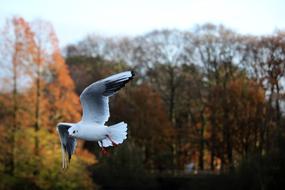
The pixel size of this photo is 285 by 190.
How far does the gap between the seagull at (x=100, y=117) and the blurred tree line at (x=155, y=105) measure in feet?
49.9

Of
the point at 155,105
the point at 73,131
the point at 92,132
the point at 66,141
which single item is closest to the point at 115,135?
the point at 92,132

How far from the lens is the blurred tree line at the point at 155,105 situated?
84.1ft

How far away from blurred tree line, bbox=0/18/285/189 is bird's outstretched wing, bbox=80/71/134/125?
15213 mm

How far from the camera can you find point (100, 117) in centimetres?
1049

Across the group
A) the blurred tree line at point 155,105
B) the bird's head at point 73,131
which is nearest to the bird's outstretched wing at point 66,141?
the bird's head at point 73,131

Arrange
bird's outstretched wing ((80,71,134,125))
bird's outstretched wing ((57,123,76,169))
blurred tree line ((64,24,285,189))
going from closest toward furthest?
bird's outstretched wing ((80,71,134,125)) < bird's outstretched wing ((57,123,76,169)) < blurred tree line ((64,24,285,189))

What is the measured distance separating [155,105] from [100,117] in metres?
26.0

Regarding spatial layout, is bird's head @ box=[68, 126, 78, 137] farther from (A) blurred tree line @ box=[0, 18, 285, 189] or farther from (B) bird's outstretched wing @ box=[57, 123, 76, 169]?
(A) blurred tree line @ box=[0, 18, 285, 189]

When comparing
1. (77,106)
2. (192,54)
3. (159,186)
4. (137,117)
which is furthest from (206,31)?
(77,106)

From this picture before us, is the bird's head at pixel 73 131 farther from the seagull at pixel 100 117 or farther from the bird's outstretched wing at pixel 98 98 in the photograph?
the bird's outstretched wing at pixel 98 98

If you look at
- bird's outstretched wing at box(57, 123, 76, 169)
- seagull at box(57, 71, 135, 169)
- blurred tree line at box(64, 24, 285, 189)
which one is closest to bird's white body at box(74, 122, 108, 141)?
seagull at box(57, 71, 135, 169)

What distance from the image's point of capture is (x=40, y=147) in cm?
2561

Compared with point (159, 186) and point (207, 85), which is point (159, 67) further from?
point (159, 186)

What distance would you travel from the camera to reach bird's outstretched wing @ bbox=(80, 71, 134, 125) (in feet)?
33.4
